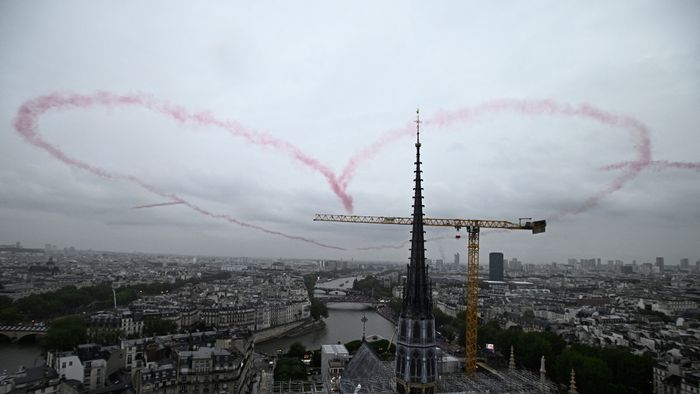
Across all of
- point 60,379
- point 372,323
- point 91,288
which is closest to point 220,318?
point 372,323

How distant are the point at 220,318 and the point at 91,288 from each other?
35.7 metres

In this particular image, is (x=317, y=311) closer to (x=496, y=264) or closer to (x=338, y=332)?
(x=338, y=332)

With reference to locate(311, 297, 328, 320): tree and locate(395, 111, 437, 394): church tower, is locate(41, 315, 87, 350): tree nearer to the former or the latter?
locate(395, 111, 437, 394): church tower

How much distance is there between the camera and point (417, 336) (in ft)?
51.0

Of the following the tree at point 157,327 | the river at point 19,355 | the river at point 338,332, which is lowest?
the river at point 338,332

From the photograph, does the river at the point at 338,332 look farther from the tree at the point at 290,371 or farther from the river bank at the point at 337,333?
the tree at the point at 290,371

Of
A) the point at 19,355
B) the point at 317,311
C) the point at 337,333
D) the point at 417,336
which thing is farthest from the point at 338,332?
the point at 417,336

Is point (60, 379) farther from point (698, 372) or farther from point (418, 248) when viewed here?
point (698, 372)

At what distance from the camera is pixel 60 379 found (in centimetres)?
3219

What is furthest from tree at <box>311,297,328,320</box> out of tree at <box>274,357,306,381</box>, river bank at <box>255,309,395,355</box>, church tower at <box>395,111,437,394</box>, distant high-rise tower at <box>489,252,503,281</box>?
distant high-rise tower at <box>489,252,503,281</box>

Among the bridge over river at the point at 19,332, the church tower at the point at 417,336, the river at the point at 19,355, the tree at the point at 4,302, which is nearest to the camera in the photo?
the church tower at the point at 417,336

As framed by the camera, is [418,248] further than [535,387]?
No

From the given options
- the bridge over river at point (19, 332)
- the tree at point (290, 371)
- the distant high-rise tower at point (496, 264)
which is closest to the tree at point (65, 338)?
the bridge over river at point (19, 332)

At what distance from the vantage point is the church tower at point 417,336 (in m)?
15.4
